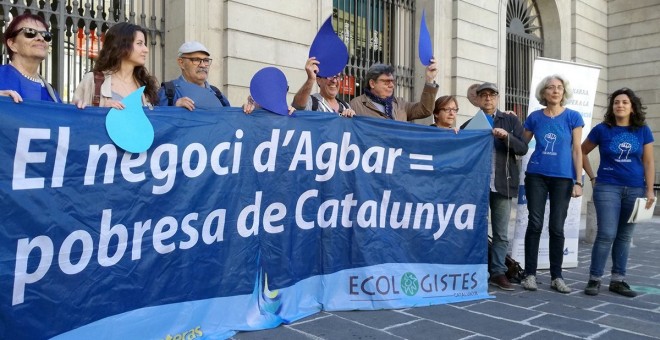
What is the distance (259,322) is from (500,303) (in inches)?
80.1

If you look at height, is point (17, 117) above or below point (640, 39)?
below

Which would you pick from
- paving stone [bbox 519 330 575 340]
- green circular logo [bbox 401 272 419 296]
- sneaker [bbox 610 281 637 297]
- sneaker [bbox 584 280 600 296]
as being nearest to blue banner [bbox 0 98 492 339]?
green circular logo [bbox 401 272 419 296]

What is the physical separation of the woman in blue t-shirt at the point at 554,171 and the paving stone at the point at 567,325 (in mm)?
919

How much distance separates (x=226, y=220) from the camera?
348cm

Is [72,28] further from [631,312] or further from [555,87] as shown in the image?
[631,312]

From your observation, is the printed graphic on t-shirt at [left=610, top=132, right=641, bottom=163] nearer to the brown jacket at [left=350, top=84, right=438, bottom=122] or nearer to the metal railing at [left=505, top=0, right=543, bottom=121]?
the brown jacket at [left=350, top=84, right=438, bottom=122]

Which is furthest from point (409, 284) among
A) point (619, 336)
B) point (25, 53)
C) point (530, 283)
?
point (25, 53)

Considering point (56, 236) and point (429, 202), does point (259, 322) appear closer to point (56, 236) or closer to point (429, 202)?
point (56, 236)

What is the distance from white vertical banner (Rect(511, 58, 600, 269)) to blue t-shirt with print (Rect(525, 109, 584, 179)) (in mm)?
843

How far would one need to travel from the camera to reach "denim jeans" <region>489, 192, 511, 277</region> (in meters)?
4.93

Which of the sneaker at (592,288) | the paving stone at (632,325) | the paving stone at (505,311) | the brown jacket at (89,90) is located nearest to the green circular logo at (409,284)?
the paving stone at (505,311)

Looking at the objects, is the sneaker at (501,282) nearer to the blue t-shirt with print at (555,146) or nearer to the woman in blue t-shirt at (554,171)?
the woman in blue t-shirt at (554,171)

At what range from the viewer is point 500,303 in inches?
172

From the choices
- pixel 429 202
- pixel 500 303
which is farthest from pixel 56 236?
pixel 500 303
